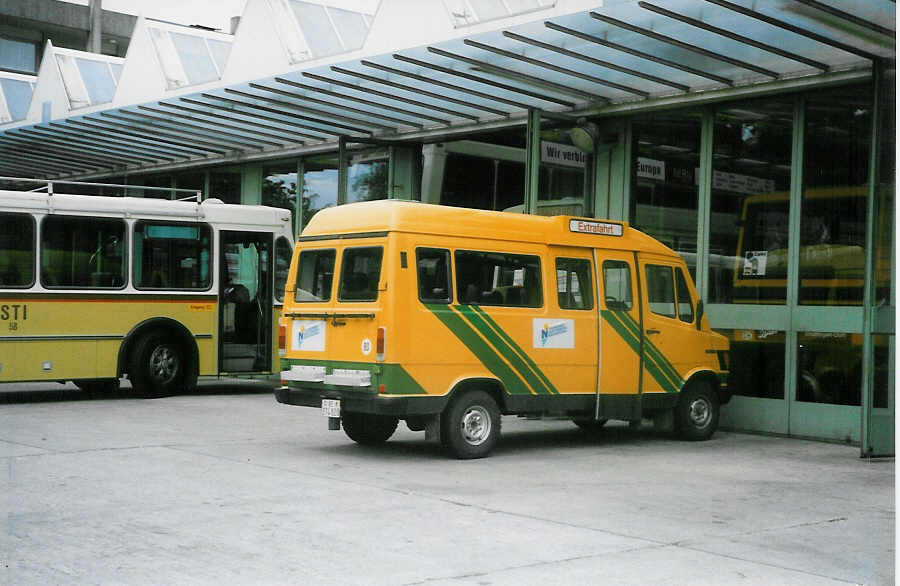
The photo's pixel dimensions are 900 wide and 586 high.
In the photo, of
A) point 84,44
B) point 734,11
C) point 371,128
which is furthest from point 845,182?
point 84,44

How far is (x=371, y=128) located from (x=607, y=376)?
8.73 metres

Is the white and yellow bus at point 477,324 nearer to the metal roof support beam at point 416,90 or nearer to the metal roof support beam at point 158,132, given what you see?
the metal roof support beam at point 416,90

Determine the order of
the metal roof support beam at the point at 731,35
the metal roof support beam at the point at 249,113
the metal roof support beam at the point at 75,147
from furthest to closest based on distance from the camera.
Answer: the metal roof support beam at the point at 75,147 < the metal roof support beam at the point at 249,113 < the metal roof support beam at the point at 731,35

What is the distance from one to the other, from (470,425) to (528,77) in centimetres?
544

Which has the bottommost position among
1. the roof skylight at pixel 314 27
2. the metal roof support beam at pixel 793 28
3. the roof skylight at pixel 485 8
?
the metal roof support beam at pixel 793 28

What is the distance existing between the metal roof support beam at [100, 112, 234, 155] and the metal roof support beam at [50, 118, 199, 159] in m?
0.87

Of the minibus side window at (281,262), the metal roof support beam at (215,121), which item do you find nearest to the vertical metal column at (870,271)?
the minibus side window at (281,262)

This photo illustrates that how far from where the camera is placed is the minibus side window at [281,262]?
59.4 feet

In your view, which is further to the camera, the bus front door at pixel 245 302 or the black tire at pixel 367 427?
the bus front door at pixel 245 302

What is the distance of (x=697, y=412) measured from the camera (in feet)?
43.6

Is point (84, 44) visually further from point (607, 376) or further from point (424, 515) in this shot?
point (424, 515)

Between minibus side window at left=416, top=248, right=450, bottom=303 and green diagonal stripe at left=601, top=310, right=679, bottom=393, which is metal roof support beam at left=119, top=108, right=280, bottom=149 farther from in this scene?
green diagonal stripe at left=601, top=310, right=679, bottom=393

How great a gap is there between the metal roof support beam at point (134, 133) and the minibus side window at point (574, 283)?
12053mm

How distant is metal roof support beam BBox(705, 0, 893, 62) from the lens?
1105 centimetres
